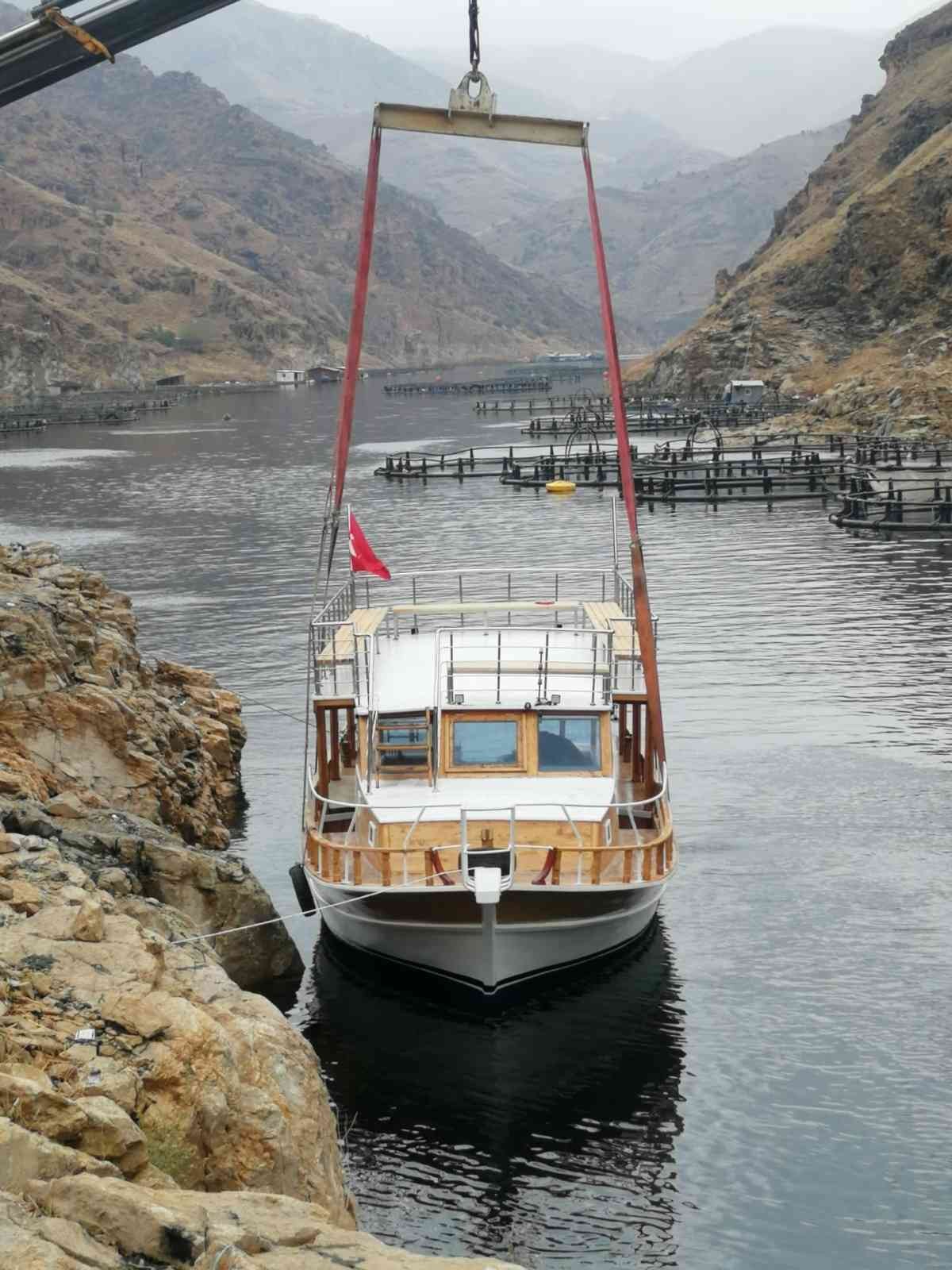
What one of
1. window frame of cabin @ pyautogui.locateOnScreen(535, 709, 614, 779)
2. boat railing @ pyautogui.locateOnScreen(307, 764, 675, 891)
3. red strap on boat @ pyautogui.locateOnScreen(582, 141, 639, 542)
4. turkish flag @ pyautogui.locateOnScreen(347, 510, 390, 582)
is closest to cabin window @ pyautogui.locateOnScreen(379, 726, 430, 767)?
boat railing @ pyautogui.locateOnScreen(307, 764, 675, 891)

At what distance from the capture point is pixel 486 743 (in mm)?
28906

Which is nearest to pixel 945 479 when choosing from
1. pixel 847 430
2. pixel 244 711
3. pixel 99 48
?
pixel 847 430

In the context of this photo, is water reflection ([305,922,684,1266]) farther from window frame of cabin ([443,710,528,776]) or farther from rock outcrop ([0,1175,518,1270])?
rock outcrop ([0,1175,518,1270])

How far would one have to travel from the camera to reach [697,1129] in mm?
22297

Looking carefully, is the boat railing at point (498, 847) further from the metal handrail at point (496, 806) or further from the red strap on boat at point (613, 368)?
the red strap on boat at point (613, 368)

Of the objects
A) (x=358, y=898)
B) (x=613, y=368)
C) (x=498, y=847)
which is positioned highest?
(x=613, y=368)

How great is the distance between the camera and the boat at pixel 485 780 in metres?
25.9

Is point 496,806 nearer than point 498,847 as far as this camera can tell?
No

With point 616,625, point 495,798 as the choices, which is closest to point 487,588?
point 616,625

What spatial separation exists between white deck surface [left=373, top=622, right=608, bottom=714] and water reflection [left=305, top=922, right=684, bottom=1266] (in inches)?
181

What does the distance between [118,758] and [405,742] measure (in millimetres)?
6127

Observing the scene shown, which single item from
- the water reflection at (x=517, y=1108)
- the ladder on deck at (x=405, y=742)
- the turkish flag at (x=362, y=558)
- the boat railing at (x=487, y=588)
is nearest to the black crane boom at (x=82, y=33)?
the turkish flag at (x=362, y=558)

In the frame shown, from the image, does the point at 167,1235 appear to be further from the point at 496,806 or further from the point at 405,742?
the point at 405,742

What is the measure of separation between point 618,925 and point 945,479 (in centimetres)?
6742
